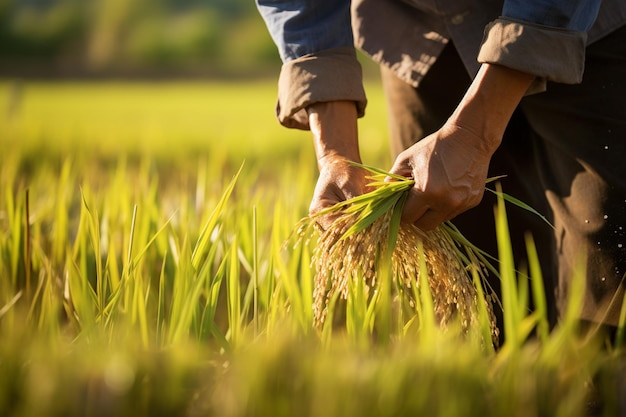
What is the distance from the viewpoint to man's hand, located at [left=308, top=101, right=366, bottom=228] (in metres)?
1.23

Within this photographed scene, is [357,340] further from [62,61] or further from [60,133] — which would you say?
[62,61]

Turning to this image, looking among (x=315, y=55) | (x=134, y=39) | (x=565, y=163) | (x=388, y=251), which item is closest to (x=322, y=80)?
(x=315, y=55)

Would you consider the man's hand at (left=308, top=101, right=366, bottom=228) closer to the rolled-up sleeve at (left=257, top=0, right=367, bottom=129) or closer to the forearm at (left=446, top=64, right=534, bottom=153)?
the rolled-up sleeve at (left=257, top=0, right=367, bottom=129)

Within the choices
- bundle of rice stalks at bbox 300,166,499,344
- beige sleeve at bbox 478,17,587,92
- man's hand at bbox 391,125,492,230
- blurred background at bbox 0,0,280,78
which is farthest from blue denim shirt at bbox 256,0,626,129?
blurred background at bbox 0,0,280,78

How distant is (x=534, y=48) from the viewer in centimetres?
112

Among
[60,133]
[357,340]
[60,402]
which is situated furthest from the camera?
[60,133]

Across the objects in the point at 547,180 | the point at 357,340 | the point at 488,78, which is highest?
the point at 488,78

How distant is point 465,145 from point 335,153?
24 cm

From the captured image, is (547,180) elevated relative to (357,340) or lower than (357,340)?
elevated

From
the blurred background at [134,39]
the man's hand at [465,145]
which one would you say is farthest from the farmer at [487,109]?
the blurred background at [134,39]

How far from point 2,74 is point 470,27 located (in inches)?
776

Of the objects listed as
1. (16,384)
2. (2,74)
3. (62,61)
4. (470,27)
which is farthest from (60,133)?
(62,61)

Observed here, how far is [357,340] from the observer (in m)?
A: 1.08

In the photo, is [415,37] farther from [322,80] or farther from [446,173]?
[446,173]
